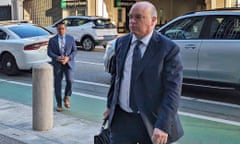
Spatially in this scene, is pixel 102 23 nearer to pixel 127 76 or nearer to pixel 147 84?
pixel 127 76

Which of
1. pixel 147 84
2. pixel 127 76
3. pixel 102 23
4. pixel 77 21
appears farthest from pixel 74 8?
pixel 147 84

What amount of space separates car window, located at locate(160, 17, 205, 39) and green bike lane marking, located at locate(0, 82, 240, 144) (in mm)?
2130

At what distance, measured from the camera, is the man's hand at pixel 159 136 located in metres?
3.16

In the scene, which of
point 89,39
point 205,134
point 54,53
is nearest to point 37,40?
point 54,53

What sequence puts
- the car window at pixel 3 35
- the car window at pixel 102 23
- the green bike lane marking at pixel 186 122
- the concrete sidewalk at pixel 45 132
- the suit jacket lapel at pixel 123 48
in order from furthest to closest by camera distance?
1. the car window at pixel 102 23
2. the car window at pixel 3 35
3. the green bike lane marking at pixel 186 122
4. the concrete sidewalk at pixel 45 132
5. the suit jacket lapel at pixel 123 48

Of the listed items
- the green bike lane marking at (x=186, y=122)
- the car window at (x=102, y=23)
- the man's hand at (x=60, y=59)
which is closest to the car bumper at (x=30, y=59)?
the green bike lane marking at (x=186, y=122)

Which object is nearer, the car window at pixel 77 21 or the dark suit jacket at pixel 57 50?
the dark suit jacket at pixel 57 50

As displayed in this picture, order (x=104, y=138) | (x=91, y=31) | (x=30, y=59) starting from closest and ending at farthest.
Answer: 1. (x=104, y=138)
2. (x=30, y=59)
3. (x=91, y=31)

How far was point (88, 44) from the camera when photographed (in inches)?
798

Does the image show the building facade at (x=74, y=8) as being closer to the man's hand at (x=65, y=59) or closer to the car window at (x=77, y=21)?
the car window at (x=77, y=21)

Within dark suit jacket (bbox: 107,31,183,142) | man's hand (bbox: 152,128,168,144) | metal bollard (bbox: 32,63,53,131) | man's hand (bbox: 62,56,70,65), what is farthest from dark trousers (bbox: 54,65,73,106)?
man's hand (bbox: 152,128,168,144)

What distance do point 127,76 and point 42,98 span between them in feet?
10.2

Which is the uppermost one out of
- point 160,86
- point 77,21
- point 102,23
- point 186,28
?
point 77,21

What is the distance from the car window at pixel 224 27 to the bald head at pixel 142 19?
17.6 ft
